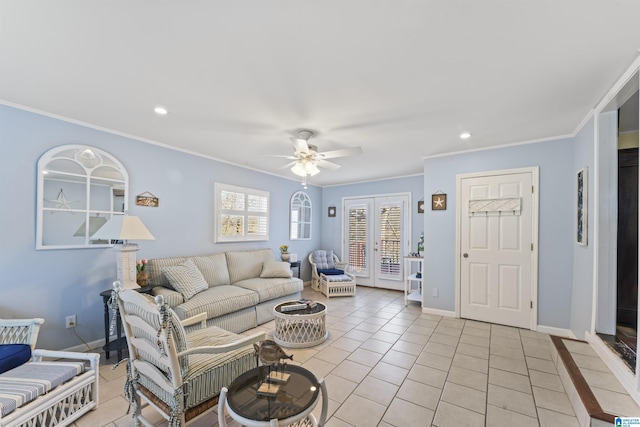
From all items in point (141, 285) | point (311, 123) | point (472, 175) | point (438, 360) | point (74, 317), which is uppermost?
point (311, 123)

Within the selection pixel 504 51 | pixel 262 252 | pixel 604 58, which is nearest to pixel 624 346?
pixel 604 58

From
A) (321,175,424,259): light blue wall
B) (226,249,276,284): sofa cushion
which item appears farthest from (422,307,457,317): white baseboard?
(226,249,276,284): sofa cushion

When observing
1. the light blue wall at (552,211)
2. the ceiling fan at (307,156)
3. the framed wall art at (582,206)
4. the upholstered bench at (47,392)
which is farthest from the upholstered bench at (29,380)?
the light blue wall at (552,211)

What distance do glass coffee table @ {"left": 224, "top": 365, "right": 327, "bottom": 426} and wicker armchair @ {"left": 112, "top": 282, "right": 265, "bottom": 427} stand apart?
214 millimetres

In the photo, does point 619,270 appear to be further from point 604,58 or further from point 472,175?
point 604,58

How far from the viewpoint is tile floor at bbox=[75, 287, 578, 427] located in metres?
1.94

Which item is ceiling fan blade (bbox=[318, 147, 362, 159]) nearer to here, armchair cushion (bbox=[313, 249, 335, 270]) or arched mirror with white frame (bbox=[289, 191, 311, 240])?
arched mirror with white frame (bbox=[289, 191, 311, 240])

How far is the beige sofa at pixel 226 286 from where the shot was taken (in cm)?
318

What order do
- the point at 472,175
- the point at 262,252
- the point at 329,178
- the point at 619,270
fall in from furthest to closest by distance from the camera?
1. the point at 329,178
2. the point at 262,252
3. the point at 472,175
4. the point at 619,270

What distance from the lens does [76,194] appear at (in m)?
2.93

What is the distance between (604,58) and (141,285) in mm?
4671

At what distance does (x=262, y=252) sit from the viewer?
501 cm

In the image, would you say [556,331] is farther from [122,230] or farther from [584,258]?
[122,230]

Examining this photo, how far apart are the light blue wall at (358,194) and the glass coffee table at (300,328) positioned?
3358 mm
